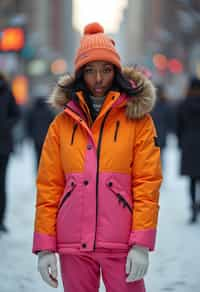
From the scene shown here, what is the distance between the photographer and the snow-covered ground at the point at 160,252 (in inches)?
231

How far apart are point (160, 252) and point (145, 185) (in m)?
4.18

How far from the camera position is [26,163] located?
21.6m

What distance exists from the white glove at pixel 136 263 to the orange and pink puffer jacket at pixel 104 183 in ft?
0.13

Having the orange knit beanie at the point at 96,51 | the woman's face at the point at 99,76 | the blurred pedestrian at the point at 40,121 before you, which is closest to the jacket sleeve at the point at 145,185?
the woman's face at the point at 99,76

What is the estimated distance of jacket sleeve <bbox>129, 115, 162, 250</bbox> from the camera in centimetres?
319

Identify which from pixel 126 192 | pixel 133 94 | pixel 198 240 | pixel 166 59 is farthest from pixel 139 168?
pixel 166 59

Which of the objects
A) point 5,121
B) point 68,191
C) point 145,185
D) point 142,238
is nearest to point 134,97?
point 145,185

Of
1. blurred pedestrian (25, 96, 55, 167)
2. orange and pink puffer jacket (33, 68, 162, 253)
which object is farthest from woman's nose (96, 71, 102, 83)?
blurred pedestrian (25, 96, 55, 167)

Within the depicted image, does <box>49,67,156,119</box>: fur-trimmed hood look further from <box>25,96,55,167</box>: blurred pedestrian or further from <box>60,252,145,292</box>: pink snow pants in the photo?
<box>25,96,55,167</box>: blurred pedestrian

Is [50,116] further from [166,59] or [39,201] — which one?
[166,59]

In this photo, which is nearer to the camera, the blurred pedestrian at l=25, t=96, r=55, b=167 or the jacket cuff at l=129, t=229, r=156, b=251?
the jacket cuff at l=129, t=229, r=156, b=251

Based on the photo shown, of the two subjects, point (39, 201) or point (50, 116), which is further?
point (50, 116)

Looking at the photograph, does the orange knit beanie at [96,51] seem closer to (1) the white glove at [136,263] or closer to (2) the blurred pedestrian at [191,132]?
(1) the white glove at [136,263]

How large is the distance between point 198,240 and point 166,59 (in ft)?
217
